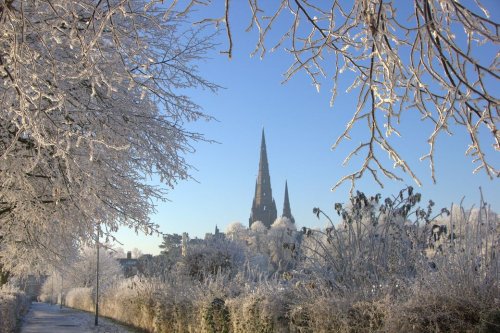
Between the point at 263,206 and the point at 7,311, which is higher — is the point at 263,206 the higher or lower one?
the higher one

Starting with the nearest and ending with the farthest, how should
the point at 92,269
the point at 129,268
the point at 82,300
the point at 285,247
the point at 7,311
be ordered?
the point at 285,247, the point at 7,311, the point at 82,300, the point at 129,268, the point at 92,269

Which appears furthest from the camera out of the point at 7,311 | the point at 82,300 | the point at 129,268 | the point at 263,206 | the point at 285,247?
the point at 263,206

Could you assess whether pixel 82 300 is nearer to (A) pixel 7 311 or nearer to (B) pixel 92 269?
(B) pixel 92 269

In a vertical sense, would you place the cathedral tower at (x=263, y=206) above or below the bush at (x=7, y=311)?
above

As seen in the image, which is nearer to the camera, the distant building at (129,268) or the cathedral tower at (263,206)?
the distant building at (129,268)

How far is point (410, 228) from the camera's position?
29.3ft

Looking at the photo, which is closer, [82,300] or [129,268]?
[82,300]

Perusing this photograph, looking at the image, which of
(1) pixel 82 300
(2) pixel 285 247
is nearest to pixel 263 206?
(1) pixel 82 300

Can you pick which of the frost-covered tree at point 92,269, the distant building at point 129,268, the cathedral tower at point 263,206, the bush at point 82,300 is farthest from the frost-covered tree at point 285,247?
the cathedral tower at point 263,206

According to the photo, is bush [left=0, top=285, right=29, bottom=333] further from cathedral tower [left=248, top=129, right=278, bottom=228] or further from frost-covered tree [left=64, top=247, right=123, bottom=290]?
cathedral tower [left=248, top=129, right=278, bottom=228]

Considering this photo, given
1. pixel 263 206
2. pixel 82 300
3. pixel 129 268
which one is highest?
pixel 263 206

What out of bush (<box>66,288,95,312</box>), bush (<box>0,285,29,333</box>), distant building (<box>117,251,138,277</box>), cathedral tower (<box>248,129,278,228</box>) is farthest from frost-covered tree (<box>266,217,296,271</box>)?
cathedral tower (<box>248,129,278,228</box>)

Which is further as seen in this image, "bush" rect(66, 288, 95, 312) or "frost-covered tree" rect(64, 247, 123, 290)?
"frost-covered tree" rect(64, 247, 123, 290)

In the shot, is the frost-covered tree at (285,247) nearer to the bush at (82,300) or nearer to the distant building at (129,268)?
the bush at (82,300)
